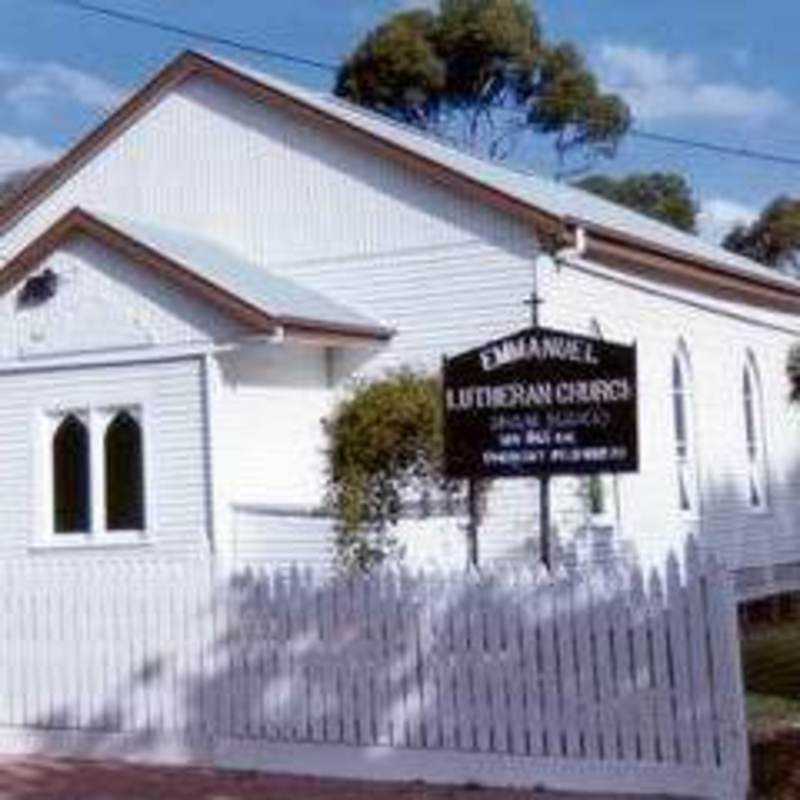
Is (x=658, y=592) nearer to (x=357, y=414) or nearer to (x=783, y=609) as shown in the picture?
(x=357, y=414)

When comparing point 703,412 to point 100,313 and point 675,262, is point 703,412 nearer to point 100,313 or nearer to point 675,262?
point 675,262

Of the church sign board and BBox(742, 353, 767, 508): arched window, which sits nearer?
the church sign board

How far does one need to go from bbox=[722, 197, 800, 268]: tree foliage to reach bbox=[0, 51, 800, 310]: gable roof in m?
35.7

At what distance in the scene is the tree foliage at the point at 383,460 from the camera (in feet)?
68.5

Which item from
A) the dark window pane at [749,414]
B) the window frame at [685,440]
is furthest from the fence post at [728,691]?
the dark window pane at [749,414]

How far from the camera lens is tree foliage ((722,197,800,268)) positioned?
6581cm

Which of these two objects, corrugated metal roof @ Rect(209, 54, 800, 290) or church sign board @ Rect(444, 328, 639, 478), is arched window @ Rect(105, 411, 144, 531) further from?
church sign board @ Rect(444, 328, 639, 478)

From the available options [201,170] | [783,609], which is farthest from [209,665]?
[783,609]

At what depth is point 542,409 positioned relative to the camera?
15008 millimetres

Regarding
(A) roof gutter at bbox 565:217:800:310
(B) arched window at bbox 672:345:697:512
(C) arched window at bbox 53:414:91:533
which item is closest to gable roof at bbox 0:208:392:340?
(C) arched window at bbox 53:414:91:533

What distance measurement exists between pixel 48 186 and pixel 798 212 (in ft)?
139

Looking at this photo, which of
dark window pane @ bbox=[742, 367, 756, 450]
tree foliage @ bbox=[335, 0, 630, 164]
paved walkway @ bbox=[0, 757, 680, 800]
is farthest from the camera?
tree foliage @ bbox=[335, 0, 630, 164]

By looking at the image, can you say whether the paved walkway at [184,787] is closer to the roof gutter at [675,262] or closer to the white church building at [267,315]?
the white church building at [267,315]

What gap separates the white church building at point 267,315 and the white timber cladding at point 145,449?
25mm
